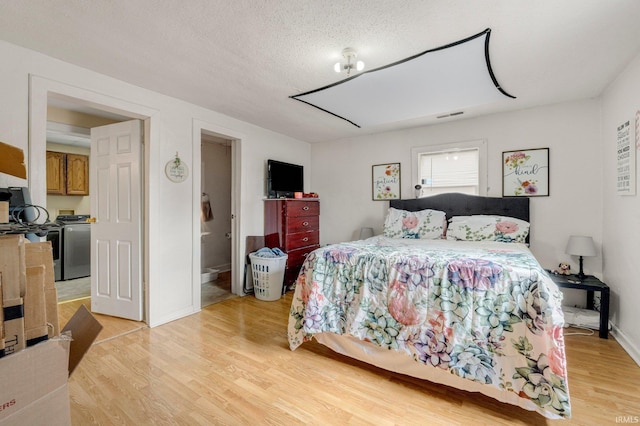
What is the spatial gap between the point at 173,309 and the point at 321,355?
67.3 inches

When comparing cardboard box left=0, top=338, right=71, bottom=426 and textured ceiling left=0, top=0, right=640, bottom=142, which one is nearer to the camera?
cardboard box left=0, top=338, right=71, bottom=426

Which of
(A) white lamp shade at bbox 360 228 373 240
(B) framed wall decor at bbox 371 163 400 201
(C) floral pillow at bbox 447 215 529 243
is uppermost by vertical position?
(B) framed wall decor at bbox 371 163 400 201

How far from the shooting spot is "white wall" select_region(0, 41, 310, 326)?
1959mm

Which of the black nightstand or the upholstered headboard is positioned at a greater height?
the upholstered headboard

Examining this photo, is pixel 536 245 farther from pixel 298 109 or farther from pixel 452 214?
pixel 298 109

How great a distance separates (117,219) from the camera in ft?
9.56

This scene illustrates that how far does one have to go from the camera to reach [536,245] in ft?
10.5

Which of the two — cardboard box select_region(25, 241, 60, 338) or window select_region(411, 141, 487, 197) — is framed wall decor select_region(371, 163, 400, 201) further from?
cardboard box select_region(25, 241, 60, 338)

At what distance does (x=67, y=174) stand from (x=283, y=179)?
150 inches

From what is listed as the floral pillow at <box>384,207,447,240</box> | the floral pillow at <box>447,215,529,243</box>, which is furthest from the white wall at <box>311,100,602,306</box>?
the floral pillow at <box>384,207,447,240</box>

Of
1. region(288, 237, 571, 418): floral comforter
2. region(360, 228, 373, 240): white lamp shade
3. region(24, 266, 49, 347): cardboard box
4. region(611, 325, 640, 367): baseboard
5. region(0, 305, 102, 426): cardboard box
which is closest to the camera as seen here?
region(0, 305, 102, 426): cardboard box

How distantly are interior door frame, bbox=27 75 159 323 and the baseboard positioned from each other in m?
4.13

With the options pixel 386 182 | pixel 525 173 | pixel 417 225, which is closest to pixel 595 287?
pixel 525 173

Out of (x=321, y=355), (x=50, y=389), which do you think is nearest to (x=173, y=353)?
(x=321, y=355)
